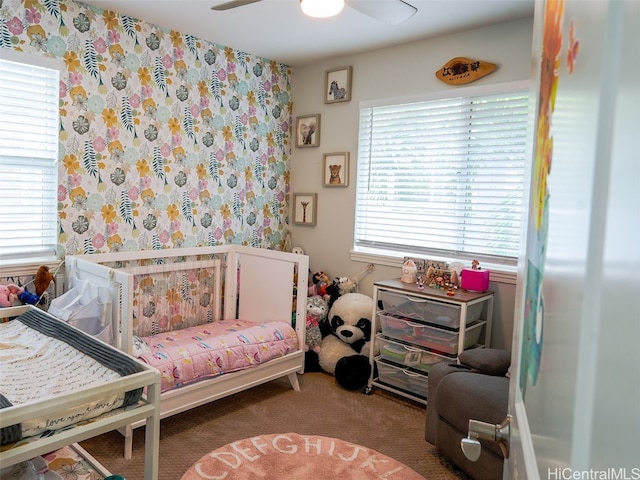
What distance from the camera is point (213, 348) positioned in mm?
2758

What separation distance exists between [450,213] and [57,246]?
256 cm

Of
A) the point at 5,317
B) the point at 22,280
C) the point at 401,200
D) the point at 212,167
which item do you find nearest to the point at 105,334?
the point at 5,317

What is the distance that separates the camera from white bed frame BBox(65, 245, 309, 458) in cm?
235

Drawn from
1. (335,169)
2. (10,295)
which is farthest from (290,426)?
(335,169)

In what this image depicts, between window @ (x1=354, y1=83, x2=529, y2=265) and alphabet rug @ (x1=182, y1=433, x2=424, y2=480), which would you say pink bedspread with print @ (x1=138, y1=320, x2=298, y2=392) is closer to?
alphabet rug @ (x1=182, y1=433, x2=424, y2=480)

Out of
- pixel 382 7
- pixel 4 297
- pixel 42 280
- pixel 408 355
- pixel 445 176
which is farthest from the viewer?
pixel 445 176

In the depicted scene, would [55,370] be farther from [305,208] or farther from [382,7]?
[305,208]

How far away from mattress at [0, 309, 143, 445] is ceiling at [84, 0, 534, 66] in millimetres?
1973

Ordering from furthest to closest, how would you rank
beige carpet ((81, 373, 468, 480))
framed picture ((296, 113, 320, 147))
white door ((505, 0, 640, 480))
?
1. framed picture ((296, 113, 320, 147))
2. beige carpet ((81, 373, 468, 480))
3. white door ((505, 0, 640, 480))

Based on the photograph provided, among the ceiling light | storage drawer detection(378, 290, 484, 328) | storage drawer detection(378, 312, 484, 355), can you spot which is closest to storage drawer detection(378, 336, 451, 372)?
storage drawer detection(378, 312, 484, 355)

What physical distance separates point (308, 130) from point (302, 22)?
111 centimetres

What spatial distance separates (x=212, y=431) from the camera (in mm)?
2609

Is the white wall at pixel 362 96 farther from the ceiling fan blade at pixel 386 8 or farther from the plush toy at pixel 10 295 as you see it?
the plush toy at pixel 10 295

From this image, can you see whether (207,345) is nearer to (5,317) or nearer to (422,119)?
(5,317)
